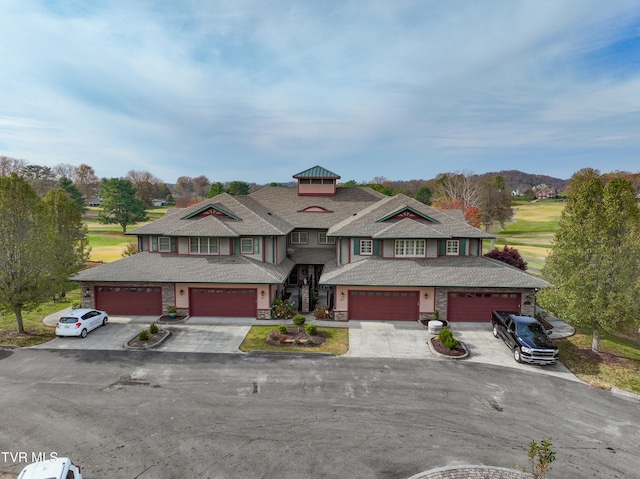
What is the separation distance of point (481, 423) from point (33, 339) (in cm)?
2549

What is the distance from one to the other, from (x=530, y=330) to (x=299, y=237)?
2128 centimetres

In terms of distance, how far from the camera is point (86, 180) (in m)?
124

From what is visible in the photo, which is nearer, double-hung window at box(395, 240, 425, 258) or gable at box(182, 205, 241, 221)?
double-hung window at box(395, 240, 425, 258)

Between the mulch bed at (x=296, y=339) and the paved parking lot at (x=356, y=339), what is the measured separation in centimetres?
192

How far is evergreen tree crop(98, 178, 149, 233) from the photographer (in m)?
76.0

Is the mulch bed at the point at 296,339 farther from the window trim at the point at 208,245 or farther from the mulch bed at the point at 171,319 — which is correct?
the window trim at the point at 208,245

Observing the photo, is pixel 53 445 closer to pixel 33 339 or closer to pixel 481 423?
pixel 33 339

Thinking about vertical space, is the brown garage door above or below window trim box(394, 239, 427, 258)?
below

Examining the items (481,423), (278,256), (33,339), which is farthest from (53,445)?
(278,256)

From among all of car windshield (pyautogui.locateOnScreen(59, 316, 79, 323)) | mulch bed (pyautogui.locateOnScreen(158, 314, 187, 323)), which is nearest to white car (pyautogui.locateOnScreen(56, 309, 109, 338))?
car windshield (pyautogui.locateOnScreen(59, 316, 79, 323))

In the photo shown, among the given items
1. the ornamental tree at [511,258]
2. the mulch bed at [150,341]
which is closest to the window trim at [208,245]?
the mulch bed at [150,341]

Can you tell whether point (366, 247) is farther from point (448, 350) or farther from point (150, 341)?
point (150, 341)

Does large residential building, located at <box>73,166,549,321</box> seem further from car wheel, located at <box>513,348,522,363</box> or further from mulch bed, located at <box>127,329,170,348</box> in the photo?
car wheel, located at <box>513,348,522,363</box>

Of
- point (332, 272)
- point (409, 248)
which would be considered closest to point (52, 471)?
point (332, 272)
